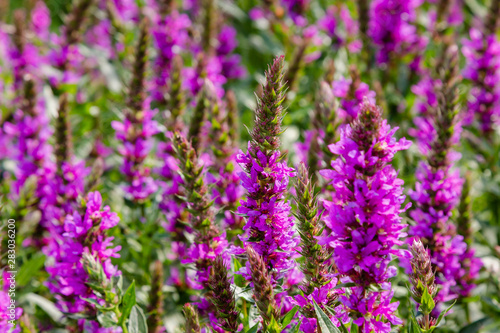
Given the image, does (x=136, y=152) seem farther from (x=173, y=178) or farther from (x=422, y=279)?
(x=422, y=279)

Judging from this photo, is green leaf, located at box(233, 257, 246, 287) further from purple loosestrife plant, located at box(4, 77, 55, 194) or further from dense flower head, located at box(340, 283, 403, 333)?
purple loosestrife plant, located at box(4, 77, 55, 194)

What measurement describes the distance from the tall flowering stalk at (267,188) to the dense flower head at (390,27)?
3.51 m

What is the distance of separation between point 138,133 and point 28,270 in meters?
1.35

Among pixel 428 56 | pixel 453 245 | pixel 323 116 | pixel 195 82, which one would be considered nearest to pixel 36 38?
pixel 195 82

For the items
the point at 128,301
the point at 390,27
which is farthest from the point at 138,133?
the point at 390,27

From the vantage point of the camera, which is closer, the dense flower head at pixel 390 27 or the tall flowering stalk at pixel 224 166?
the tall flowering stalk at pixel 224 166

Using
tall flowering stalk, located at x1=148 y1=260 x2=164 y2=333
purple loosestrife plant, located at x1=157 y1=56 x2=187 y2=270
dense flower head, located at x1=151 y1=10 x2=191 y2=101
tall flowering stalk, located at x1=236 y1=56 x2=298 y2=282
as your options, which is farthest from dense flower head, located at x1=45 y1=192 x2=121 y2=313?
dense flower head, located at x1=151 y1=10 x2=191 y2=101

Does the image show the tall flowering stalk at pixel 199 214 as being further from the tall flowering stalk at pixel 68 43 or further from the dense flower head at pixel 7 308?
the tall flowering stalk at pixel 68 43

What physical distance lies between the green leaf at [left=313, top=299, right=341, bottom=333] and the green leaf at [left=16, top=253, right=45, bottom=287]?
2.54 m

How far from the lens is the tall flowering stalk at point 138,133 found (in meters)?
4.30

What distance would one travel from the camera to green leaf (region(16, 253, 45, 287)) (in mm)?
3977

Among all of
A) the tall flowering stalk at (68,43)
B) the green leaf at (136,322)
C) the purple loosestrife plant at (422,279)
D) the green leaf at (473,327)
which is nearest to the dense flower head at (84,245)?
the green leaf at (136,322)

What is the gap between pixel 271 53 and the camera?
675 centimetres

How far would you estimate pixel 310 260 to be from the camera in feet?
8.24
